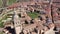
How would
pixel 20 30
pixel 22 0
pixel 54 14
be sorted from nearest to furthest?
pixel 20 30
pixel 54 14
pixel 22 0

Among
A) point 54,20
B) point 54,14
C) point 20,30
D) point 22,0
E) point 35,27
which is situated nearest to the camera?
point 20,30

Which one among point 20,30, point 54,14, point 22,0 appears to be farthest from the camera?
point 22,0

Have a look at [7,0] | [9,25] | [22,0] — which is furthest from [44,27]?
[7,0]

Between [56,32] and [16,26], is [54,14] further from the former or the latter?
[16,26]

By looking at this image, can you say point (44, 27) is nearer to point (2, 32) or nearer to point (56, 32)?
point (56, 32)

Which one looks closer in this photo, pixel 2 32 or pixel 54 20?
pixel 2 32

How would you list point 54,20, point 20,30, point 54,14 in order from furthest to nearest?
point 54,14
point 54,20
point 20,30

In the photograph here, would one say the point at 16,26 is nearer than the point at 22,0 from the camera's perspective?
Yes

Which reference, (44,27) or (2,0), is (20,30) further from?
(2,0)
